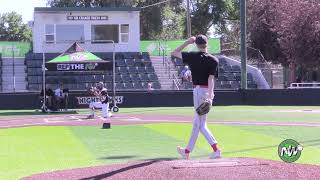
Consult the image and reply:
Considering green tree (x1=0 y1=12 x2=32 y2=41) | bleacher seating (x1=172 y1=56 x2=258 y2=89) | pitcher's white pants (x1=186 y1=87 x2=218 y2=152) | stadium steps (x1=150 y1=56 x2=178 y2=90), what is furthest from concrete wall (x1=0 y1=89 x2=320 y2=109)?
green tree (x1=0 y1=12 x2=32 y2=41)

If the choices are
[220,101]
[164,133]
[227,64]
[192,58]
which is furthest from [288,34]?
[192,58]

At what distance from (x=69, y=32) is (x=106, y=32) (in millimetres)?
2665

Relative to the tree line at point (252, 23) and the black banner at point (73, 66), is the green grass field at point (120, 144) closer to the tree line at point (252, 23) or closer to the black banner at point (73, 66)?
the black banner at point (73, 66)

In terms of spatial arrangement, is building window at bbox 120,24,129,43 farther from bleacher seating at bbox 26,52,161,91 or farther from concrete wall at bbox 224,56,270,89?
concrete wall at bbox 224,56,270,89

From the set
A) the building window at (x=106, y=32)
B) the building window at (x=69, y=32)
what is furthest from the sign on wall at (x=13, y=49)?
the building window at (x=106, y=32)

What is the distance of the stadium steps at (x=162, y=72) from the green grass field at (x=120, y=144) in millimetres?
20044

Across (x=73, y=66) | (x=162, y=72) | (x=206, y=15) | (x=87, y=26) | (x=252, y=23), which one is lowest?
(x=162, y=72)

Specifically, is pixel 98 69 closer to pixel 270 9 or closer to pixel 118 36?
pixel 118 36

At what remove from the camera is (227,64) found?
44.2 metres

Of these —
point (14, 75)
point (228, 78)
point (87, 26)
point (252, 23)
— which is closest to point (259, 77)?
point (228, 78)

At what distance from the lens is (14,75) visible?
39562 millimetres

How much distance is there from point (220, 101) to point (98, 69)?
959cm

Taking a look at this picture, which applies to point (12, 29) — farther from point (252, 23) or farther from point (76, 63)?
point (76, 63)

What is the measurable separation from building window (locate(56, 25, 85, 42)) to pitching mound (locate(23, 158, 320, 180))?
3390cm
